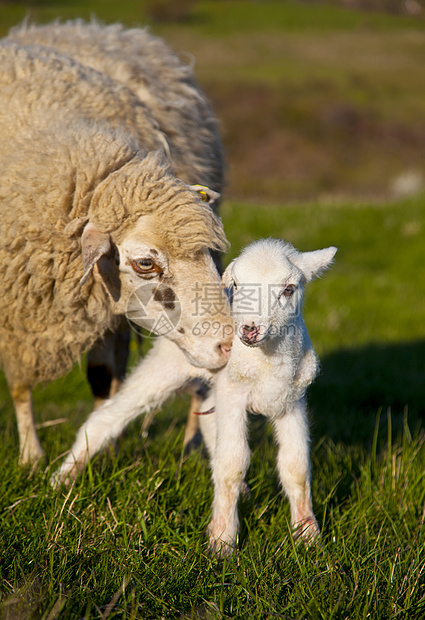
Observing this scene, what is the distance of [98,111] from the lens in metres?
3.34

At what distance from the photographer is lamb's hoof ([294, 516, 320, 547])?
2.33m

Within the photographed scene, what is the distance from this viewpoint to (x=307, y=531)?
7.92ft

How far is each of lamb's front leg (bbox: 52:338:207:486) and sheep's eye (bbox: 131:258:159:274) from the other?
0.38 m

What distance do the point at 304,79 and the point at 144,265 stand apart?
30.2 metres

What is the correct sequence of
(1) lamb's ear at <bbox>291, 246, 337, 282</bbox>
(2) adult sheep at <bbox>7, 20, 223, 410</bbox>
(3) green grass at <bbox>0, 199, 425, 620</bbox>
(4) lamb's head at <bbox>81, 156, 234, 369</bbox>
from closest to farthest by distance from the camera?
(3) green grass at <bbox>0, 199, 425, 620</bbox> → (1) lamb's ear at <bbox>291, 246, 337, 282</bbox> → (4) lamb's head at <bbox>81, 156, 234, 369</bbox> → (2) adult sheep at <bbox>7, 20, 223, 410</bbox>

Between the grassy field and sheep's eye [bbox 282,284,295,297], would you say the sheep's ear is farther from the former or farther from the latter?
the grassy field

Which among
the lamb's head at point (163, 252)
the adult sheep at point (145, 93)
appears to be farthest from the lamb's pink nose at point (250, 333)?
the adult sheep at point (145, 93)

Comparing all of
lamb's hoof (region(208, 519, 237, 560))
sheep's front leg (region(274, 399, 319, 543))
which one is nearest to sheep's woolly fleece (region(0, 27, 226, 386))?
sheep's front leg (region(274, 399, 319, 543))

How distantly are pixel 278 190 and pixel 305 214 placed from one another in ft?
43.0

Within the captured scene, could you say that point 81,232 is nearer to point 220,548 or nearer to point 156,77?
point 220,548

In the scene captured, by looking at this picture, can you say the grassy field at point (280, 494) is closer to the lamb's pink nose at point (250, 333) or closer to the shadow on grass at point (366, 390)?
the shadow on grass at point (366, 390)

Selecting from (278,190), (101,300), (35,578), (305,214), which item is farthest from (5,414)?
(278,190)

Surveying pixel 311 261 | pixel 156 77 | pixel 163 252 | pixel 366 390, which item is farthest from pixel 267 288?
pixel 366 390

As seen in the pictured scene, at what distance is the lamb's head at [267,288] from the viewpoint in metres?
2.19
